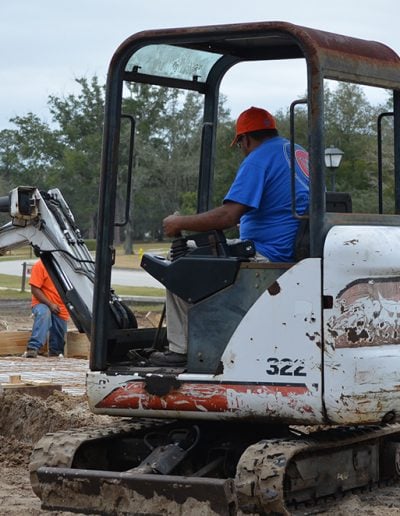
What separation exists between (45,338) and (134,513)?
950 centimetres

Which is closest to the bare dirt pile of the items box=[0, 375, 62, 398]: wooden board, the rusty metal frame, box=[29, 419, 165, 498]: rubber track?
box=[0, 375, 62, 398]: wooden board

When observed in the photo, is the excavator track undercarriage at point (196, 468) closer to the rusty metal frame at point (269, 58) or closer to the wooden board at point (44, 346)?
the rusty metal frame at point (269, 58)

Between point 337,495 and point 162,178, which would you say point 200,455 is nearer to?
point 337,495

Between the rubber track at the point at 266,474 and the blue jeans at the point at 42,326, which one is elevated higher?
the blue jeans at the point at 42,326

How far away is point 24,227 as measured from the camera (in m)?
8.77

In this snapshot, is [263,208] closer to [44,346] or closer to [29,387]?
[29,387]

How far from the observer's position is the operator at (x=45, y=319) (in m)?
16.4

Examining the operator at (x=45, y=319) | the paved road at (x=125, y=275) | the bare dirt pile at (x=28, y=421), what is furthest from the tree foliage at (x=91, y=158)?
the bare dirt pile at (x=28, y=421)

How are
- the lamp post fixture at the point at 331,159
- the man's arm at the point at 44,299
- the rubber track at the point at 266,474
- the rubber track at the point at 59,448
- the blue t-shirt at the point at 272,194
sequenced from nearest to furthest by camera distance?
the rubber track at the point at 266,474, the blue t-shirt at the point at 272,194, the rubber track at the point at 59,448, the lamp post fixture at the point at 331,159, the man's arm at the point at 44,299

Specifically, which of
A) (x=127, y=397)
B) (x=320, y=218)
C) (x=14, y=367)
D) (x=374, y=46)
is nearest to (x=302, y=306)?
(x=320, y=218)

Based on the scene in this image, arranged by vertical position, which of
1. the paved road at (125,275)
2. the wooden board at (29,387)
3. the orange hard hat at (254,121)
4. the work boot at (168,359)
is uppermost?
the paved road at (125,275)

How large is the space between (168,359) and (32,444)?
3146mm

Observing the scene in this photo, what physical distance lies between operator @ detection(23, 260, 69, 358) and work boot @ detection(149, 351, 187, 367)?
340 inches

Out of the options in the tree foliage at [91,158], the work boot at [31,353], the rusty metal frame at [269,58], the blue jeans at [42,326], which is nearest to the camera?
the rusty metal frame at [269,58]
